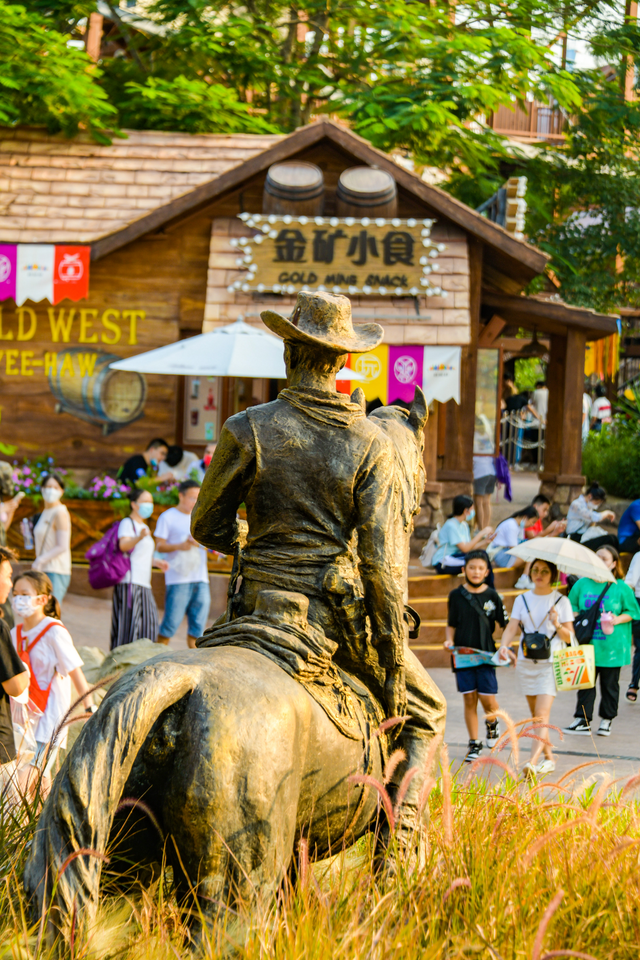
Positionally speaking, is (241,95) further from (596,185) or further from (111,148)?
(596,185)

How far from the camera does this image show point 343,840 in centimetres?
353

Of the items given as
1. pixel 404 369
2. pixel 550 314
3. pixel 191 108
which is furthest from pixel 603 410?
pixel 191 108

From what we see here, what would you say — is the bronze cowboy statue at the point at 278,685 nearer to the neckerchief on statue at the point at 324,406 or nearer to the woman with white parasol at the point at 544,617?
the neckerchief on statue at the point at 324,406

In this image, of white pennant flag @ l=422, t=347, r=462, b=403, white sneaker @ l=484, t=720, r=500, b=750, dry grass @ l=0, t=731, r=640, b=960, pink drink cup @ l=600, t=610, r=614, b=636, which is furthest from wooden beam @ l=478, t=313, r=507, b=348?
dry grass @ l=0, t=731, r=640, b=960

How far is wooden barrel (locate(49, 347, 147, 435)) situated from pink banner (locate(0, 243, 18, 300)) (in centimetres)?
122

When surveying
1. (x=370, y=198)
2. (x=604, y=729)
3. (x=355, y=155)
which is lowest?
(x=604, y=729)

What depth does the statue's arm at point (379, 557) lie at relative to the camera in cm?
361

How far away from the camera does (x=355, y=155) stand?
14.2 metres

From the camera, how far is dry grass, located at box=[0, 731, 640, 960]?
115 inches

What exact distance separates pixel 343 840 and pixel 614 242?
63.9 ft

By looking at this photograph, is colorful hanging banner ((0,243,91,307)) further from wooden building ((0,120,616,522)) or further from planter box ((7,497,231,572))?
planter box ((7,497,231,572))

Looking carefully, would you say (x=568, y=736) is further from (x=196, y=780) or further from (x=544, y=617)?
(x=196, y=780)

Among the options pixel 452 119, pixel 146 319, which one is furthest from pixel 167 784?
pixel 452 119

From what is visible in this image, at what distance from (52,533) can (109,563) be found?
1.15 metres
